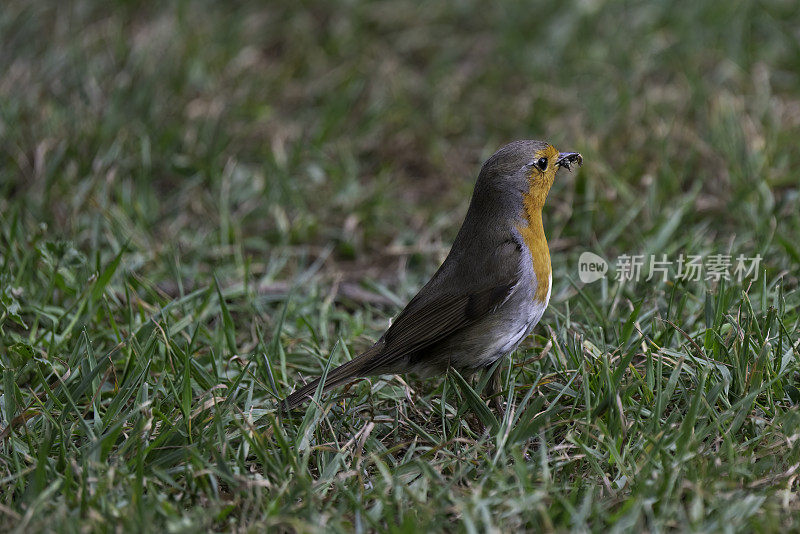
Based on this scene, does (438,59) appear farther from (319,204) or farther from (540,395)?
(540,395)

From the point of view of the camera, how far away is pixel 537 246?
329 cm

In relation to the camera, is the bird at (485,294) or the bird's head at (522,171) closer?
the bird at (485,294)

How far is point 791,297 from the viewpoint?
12.0 ft

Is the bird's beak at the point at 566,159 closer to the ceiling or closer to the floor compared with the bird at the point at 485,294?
closer to the ceiling

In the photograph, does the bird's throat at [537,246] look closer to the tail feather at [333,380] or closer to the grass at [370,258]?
the grass at [370,258]

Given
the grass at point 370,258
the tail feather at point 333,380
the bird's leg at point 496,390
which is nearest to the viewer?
the grass at point 370,258

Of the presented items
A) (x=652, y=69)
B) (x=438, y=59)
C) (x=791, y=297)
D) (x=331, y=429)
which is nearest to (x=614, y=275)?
(x=791, y=297)

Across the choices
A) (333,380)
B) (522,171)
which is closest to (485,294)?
(522,171)

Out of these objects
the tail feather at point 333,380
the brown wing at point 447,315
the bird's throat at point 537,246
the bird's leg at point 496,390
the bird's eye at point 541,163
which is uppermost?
the bird's eye at point 541,163
